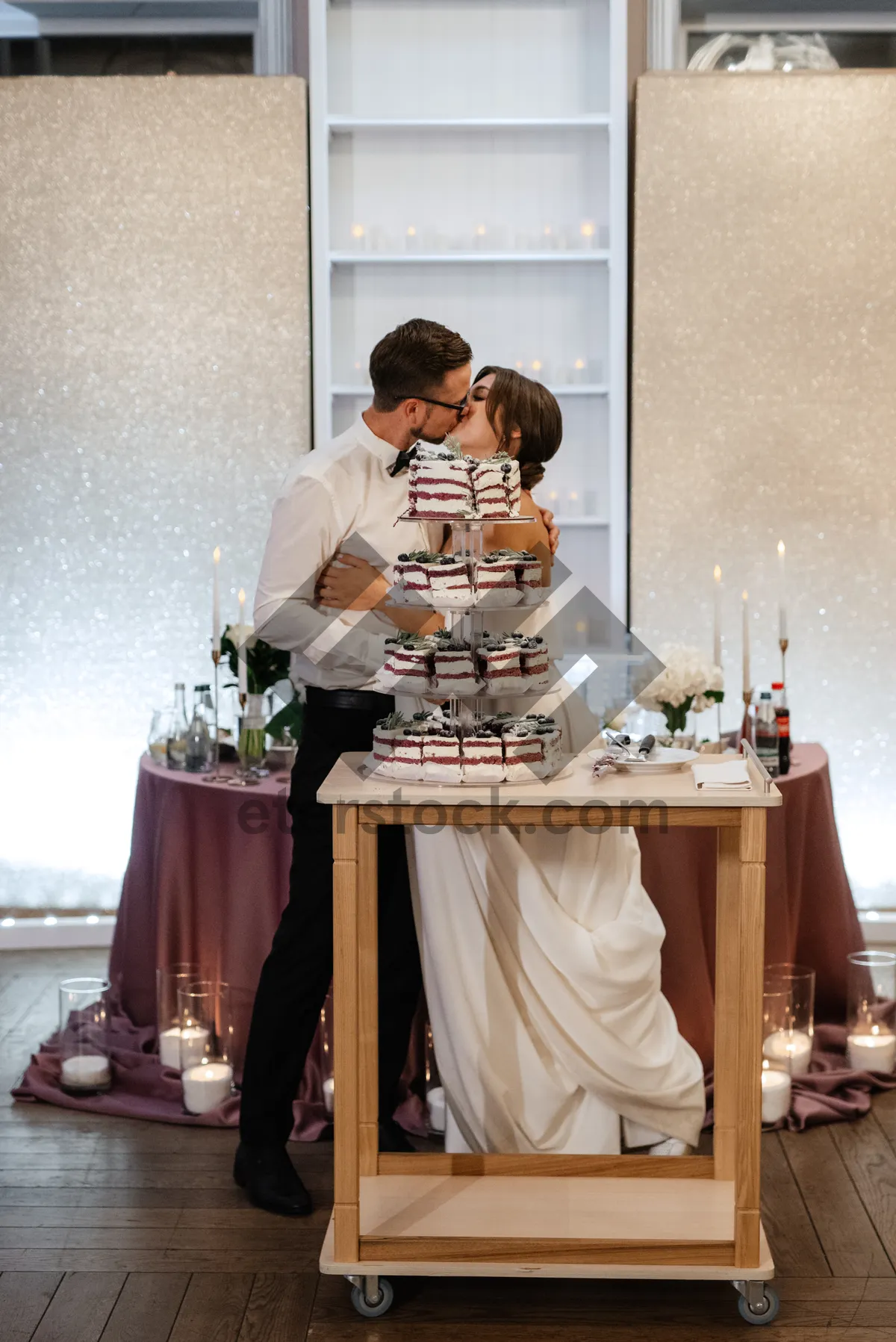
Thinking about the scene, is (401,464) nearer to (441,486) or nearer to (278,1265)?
(441,486)

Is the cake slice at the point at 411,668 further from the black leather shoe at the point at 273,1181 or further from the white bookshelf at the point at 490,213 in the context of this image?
the white bookshelf at the point at 490,213

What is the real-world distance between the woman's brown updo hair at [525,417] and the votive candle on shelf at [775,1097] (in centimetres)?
127

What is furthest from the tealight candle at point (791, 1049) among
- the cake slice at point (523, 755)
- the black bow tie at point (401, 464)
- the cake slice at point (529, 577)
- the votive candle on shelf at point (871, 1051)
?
the black bow tie at point (401, 464)

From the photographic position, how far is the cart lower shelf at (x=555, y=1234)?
2.19m

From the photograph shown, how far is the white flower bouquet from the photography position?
3.03 meters

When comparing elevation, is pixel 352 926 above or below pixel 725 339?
below

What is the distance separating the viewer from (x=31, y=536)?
4305mm

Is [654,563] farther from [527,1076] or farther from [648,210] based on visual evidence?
[527,1076]

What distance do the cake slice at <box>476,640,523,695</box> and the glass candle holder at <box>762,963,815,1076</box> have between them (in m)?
1.22

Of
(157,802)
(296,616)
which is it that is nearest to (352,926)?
(296,616)

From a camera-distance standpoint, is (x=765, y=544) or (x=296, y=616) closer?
(x=296, y=616)

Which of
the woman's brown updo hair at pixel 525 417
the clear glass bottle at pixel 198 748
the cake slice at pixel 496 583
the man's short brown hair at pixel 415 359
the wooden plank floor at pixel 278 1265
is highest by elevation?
the man's short brown hair at pixel 415 359

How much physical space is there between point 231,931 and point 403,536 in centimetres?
104

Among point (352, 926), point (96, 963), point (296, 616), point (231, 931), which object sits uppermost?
point (296, 616)
